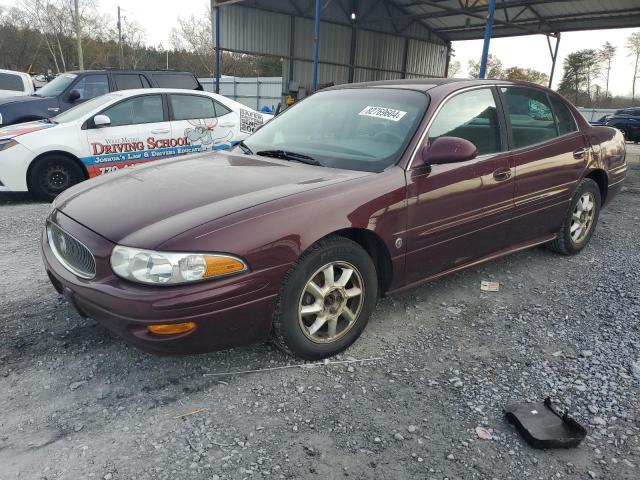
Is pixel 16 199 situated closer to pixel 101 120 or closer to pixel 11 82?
pixel 101 120

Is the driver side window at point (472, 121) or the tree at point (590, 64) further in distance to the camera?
the tree at point (590, 64)

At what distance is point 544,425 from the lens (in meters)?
2.17

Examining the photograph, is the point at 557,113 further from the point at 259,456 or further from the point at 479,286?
the point at 259,456

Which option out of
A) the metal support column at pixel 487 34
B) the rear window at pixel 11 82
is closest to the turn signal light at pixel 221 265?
the metal support column at pixel 487 34

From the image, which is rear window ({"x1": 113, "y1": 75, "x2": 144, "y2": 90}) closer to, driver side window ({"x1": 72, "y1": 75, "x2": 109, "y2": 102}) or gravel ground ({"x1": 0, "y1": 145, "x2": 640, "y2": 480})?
driver side window ({"x1": 72, "y1": 75, "x2": 109, "y2": 102})

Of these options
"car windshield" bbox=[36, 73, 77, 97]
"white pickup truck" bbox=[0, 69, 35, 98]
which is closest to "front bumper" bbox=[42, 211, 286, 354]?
"car windshield" bbox=[36, 73, 77, 97]

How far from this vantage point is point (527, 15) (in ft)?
60.0

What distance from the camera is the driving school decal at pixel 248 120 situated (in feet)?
25.2

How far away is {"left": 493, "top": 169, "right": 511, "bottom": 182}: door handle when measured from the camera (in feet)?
11.0

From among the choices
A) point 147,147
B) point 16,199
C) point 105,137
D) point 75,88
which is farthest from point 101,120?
point 75,88

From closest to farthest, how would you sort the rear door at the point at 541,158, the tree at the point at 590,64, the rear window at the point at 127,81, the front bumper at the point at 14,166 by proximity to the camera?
the rear door at the point at 541,158
the front bumper at the point at 14,166
the rear window at the point at 127,81
the tree at the point at 590,64

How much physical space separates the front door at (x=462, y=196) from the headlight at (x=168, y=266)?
123 cm

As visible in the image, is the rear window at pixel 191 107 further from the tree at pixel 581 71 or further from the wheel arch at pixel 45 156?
the tree at pixel 581 71

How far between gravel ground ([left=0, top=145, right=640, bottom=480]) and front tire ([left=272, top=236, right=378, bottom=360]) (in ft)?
0.48
